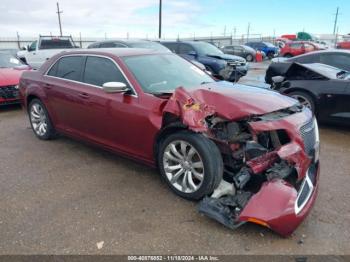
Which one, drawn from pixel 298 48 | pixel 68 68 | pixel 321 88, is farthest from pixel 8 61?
pixel 298 48

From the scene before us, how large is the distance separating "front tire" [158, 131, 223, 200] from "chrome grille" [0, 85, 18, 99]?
19.4 feet

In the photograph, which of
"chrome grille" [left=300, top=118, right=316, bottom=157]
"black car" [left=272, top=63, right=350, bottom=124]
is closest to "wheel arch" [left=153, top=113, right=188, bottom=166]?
"chrome grille" [left=300, top=118, right=316, bottom=157]

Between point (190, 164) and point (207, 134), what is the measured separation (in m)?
0.39

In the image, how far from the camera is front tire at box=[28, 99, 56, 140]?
567 centimetres

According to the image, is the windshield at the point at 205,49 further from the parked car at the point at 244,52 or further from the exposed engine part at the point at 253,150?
the parked car at the point at 244,52

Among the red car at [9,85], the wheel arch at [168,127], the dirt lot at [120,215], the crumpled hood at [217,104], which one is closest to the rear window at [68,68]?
the dirt lot at [120,215]

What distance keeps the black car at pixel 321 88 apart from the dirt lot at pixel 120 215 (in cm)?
142

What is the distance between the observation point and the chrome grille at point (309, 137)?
3.35 meters

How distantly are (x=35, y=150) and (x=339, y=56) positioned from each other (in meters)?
6.88

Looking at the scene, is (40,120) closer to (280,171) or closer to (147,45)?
(280,171)

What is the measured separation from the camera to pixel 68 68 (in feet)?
17.0

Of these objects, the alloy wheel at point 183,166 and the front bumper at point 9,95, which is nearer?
the alloy wheel at point 183,166

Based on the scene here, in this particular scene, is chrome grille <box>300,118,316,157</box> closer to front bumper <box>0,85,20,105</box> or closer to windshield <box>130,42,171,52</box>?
front bumper <box>0,85,20,105</box>

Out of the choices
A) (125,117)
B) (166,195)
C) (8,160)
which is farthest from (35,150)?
(166,195)
